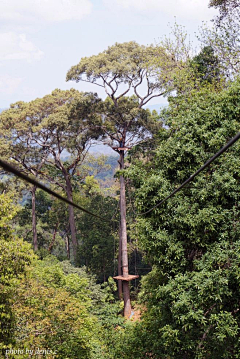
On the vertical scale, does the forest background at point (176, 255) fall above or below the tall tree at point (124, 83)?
below

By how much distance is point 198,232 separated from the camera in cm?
675

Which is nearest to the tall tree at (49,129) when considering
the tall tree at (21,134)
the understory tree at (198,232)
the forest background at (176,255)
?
the tall tree at (21,134)

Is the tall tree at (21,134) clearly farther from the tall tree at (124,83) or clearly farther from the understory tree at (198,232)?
the understory tree at (198,232)

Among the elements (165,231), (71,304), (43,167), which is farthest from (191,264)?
(43,167)

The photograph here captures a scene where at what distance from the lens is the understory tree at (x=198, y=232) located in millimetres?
6023

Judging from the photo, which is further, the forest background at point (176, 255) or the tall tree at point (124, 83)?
the tall tree at point (124, 83)

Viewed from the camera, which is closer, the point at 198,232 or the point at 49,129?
the point at 198,232

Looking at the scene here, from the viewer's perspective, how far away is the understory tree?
19.8 ft

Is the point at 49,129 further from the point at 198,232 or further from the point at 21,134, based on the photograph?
the point at 198,232

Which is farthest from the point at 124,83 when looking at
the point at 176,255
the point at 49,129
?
the point at 176,255

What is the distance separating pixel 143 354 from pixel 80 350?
5.09 feet

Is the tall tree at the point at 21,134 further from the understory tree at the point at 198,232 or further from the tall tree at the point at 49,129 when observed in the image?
the understory tree at the point at 198,232

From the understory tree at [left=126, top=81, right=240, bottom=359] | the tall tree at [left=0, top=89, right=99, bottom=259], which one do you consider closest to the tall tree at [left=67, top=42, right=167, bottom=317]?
the tall tree at [left=0, top=89, right=99, bottom=259]

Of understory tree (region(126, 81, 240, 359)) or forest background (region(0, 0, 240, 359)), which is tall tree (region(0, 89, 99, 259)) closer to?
forest background (region(0, 0, 240, 359))
